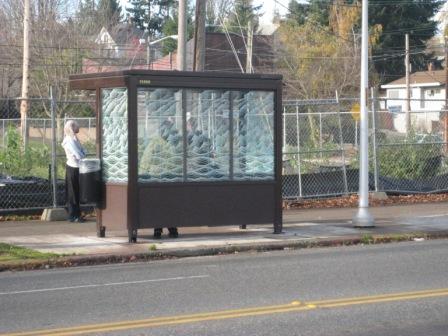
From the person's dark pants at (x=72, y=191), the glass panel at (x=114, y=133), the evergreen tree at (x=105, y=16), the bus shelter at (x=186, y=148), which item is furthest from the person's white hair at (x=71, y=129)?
the evergreen tree at (x=105, y=16)

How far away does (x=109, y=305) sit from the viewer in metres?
8.45

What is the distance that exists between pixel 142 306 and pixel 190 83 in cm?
567

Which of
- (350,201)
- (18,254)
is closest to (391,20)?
(350,201)

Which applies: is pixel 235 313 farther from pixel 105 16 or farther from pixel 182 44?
pixel 105 16

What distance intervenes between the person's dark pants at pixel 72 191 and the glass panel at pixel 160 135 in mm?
2489

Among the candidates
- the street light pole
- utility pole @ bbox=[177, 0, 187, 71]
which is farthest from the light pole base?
utility pole @ bbox=[177, 0, 187, 71]

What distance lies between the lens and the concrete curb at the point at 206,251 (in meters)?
11.5

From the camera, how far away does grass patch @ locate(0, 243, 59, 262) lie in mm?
11703

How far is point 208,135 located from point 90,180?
216 centimetres

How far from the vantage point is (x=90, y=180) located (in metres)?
13.5

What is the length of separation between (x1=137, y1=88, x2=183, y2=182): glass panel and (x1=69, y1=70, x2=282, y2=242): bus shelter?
0.05 feet

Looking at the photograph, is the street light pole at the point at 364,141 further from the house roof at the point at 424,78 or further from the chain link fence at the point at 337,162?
the house roof at the point at 424,78

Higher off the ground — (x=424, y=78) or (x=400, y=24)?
(x=400, y=24)

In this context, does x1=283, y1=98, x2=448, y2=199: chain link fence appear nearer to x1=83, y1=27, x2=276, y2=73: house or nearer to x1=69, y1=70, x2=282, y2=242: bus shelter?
x1=69, y1=70, x2=282, y2=242: bus shelter
